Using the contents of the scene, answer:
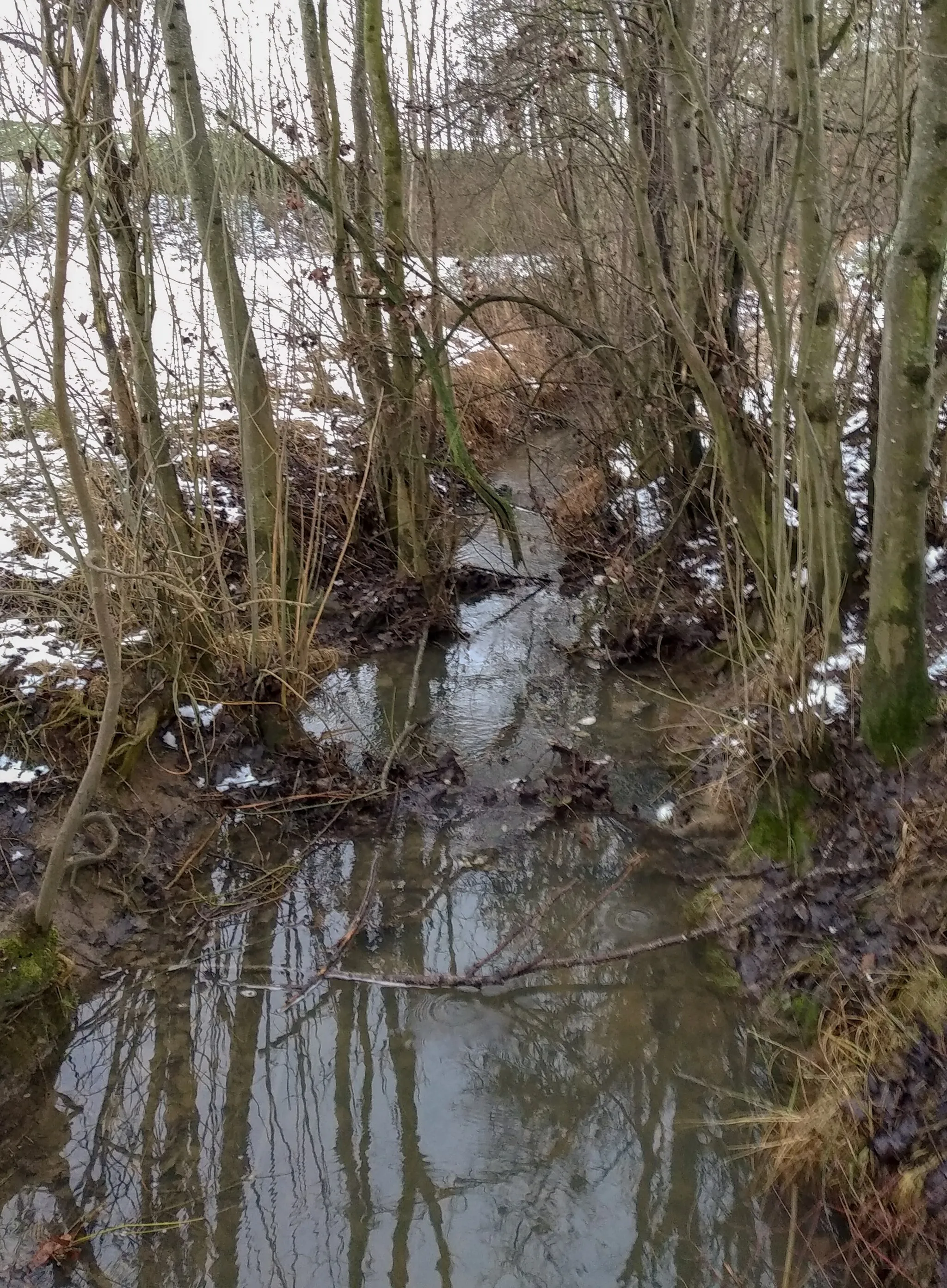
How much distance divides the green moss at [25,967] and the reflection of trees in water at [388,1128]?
30 cm

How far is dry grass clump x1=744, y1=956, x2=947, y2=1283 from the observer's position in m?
2.68

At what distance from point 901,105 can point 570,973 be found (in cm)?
440

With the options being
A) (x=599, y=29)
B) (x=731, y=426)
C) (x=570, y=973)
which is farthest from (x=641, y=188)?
(x=570, y=973)

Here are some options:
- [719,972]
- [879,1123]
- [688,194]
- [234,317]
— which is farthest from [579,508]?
[879,1123]

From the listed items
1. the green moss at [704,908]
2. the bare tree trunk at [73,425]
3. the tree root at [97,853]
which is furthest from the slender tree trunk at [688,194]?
the tree root at [97,853]

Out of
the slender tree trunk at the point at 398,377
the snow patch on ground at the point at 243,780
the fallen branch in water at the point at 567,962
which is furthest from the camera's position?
the slender tree trunk at the point at 398,377

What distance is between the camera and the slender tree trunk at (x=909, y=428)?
3.31 m

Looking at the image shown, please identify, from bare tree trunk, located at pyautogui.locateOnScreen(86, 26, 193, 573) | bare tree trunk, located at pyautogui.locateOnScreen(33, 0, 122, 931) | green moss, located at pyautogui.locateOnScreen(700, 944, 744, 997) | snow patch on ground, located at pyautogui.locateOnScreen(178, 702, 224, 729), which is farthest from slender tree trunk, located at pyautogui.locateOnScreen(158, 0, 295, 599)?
green moss, located at pyautogui.locateOnScreen(700, 944, 744, 997)

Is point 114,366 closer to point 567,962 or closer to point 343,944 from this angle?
point 343,944

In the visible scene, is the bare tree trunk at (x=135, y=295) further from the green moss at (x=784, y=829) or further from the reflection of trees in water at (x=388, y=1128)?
the green moss at (x=784, y=829)

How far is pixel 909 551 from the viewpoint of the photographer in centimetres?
378

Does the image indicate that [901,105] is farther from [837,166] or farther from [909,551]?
[909,551]

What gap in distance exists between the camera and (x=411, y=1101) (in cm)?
340

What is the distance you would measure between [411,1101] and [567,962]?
0.82 metres
